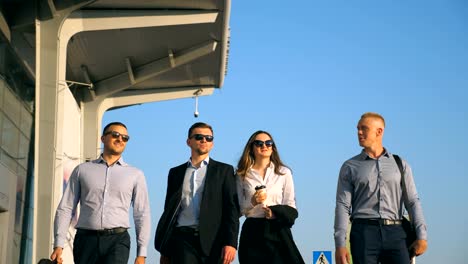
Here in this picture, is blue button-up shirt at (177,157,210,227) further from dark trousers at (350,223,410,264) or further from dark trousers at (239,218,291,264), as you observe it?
dark trousers at (350,223,410,264)

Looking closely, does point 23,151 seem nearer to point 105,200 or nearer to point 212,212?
point 105,200

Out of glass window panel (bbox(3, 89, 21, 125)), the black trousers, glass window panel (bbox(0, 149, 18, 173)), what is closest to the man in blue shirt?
the black trousers

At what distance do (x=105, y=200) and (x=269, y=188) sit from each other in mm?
1558

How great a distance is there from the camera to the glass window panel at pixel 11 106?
20.1 m

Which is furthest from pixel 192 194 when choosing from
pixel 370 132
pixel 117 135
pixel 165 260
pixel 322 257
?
pixel 322 257

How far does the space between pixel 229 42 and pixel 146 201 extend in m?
17.9

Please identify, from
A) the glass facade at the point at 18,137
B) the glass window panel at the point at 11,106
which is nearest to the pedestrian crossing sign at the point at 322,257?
the glass facade at the point at 18,137

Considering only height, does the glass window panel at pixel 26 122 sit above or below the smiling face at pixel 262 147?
above

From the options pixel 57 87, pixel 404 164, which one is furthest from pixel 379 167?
pixel 57 87

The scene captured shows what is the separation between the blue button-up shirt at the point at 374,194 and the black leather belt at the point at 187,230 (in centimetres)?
133

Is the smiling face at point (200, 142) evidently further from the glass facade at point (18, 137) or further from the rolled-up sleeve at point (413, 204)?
the glass facade at point (18, 137)

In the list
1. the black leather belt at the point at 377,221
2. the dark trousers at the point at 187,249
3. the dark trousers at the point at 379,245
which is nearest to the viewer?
the dark trousers at the point at 379,245

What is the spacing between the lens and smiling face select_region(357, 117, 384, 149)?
8.06 meters

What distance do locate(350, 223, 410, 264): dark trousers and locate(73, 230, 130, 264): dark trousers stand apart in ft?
6.82
